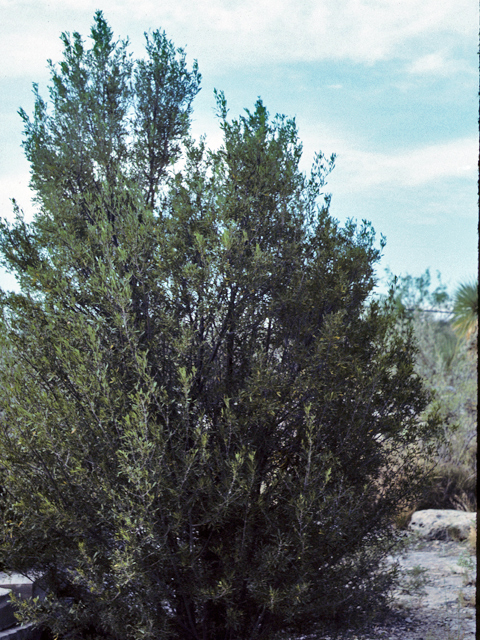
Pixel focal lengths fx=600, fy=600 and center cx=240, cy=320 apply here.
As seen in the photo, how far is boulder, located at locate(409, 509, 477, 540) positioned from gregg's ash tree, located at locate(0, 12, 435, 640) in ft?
16.4

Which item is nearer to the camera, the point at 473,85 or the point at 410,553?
the point at 473,85

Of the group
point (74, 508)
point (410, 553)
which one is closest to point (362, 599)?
point (74, 508)

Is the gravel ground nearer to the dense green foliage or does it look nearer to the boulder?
the boulder

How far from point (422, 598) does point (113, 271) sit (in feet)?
16.1

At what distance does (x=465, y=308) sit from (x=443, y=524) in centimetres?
643

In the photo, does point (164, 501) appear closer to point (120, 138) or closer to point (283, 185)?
point (283, 185)

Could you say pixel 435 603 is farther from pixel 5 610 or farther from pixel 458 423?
pixel 458 423

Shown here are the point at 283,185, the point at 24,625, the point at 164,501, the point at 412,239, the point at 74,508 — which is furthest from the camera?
the point at 412,239

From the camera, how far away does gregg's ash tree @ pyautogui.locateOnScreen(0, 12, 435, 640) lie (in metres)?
3.18

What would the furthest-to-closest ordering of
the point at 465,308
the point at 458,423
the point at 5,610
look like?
the point at 465,308, the point at 458,423, the point at 5,610

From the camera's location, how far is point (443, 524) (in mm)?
8438

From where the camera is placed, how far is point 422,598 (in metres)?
6.05

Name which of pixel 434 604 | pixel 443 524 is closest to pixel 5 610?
pixel 434 604

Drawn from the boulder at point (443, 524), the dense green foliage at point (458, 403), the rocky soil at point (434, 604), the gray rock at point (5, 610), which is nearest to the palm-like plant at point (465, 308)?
the dense green foliage at point (458, 403)
